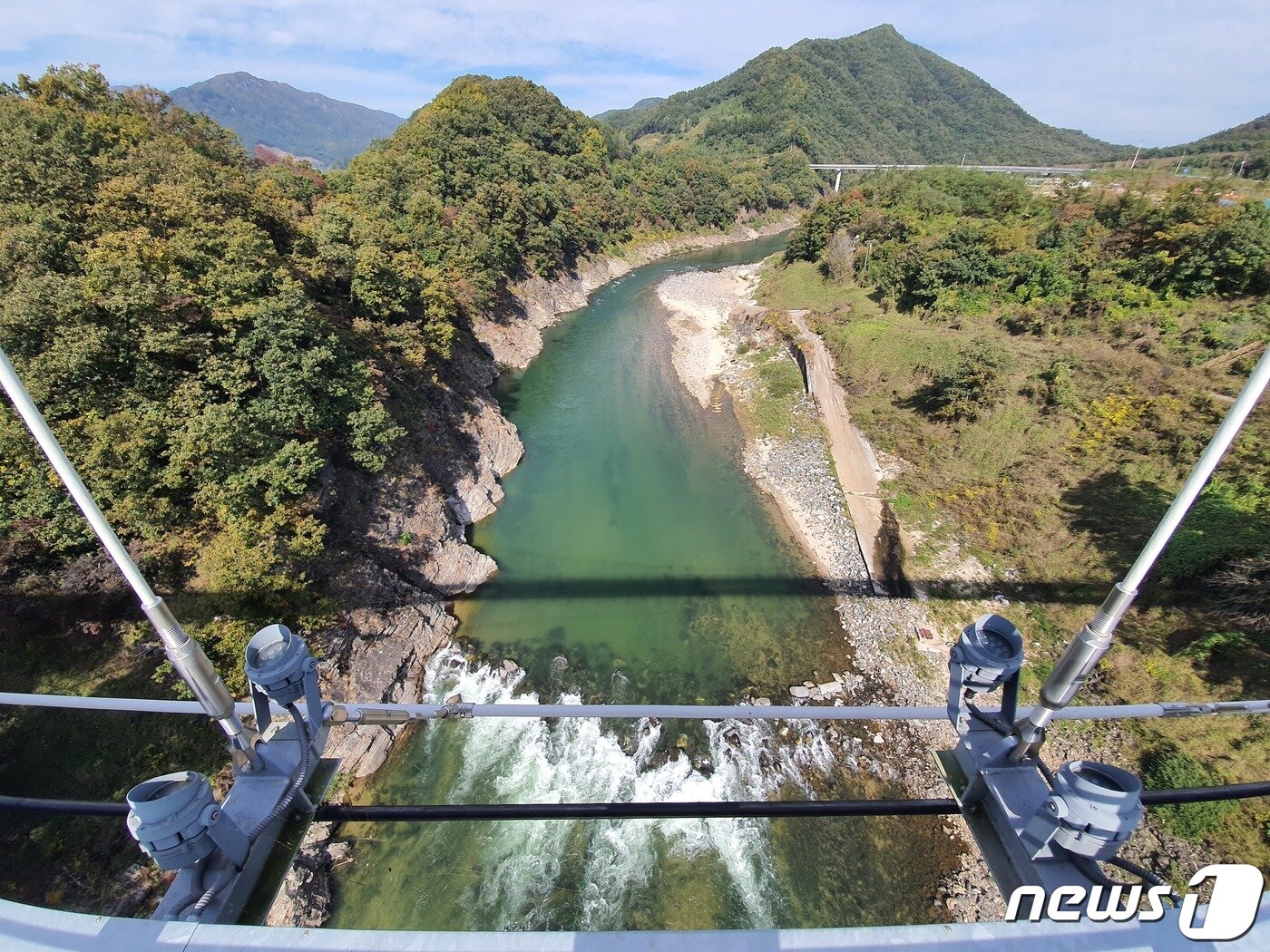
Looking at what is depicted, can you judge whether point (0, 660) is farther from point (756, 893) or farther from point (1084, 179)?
point (1084, 179)

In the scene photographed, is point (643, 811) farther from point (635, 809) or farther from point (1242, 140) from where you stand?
point (1242, 140)

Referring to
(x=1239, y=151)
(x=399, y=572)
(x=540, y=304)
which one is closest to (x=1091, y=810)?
(x=399, y=572)

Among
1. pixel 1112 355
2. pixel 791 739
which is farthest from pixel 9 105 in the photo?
pixel 1112 355

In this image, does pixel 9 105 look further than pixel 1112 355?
No

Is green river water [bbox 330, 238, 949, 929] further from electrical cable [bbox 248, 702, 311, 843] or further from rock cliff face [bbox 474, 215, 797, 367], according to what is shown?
rock cliff face [bbox 474, 215, 797, 367]

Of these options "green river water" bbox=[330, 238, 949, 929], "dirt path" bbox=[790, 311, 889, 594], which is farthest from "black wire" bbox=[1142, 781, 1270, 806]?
"dirt path" bbox=[790, 311, 889, 594]

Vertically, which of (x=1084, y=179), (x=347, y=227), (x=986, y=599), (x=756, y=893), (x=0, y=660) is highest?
(x=1084, y=179)

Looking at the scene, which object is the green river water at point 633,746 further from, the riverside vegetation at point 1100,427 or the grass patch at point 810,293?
the grass patch at point 810,293

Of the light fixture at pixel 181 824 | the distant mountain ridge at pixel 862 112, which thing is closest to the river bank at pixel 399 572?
the light fixture at pixel 181 824
